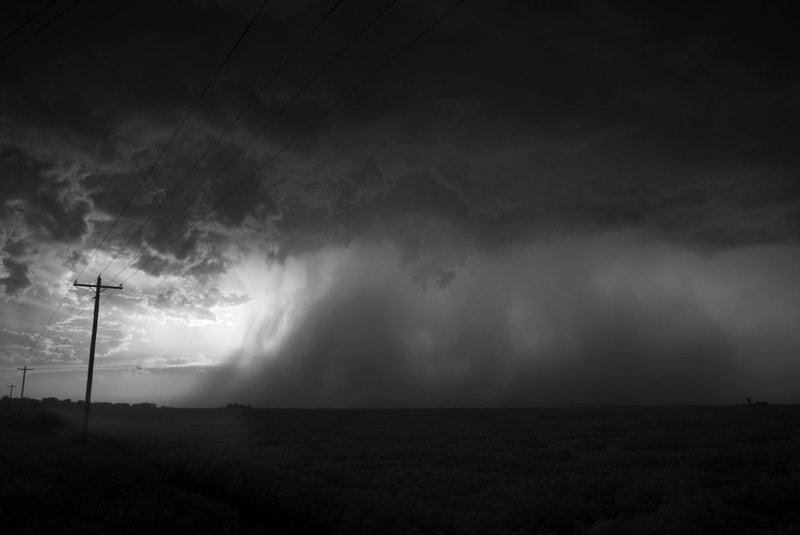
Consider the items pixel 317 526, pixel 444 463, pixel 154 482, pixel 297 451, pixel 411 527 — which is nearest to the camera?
pixel 411 527

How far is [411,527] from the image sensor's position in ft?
51.4

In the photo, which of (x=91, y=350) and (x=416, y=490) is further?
(x=91, y=350)

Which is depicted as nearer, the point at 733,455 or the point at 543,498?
the point at 543,498

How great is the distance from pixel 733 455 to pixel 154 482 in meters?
29.0

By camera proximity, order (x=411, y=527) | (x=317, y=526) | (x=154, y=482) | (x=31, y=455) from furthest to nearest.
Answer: (x=31, y=455)
(x=154, y=482)
(x=317, y=526)
(x=411, y=527)

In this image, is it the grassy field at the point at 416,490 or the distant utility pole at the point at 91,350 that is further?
the distant utility pole at the point at 91,350

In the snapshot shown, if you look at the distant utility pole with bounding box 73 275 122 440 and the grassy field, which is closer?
the grassy field

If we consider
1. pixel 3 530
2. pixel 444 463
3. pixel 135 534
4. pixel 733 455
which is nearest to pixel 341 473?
pixel 444 463

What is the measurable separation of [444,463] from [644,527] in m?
15.2

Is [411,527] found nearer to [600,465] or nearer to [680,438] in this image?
[600,465]

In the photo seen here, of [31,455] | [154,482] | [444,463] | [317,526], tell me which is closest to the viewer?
[317,526]

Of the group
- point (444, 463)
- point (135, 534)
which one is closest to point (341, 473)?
point (444, 463)

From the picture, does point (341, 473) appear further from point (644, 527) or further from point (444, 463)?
point (644, 527)

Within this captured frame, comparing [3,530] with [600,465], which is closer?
[3,530]
